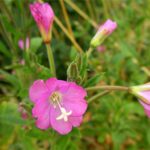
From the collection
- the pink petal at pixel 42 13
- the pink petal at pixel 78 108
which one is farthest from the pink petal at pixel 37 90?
the pink petal at pixel 42 13

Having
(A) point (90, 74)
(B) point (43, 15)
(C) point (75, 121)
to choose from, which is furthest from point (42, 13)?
(A) point (90, 74)

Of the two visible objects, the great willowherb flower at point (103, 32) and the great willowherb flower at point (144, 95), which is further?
the great willowherb flower at point (103, 32)

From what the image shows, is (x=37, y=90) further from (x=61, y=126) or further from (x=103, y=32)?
(x=103, y=32)

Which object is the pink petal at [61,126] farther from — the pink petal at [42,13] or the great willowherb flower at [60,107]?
the pink petal at [42,13]

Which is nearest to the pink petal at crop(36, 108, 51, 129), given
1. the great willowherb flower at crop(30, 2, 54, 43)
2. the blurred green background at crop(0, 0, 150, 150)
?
the blurred green background at crop(0, 0, 150, 150)

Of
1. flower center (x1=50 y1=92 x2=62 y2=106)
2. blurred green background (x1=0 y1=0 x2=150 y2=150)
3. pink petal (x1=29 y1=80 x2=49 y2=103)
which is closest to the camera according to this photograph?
pink petal (x1=29 y1=80 x2=49 y2=103)

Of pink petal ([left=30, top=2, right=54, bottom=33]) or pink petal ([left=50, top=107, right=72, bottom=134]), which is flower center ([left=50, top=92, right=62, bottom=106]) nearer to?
pink petal ([left=50, top=107, right=72, bottom=134])

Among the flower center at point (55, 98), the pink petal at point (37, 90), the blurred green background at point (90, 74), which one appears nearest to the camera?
the pink petal at point (37, 90)

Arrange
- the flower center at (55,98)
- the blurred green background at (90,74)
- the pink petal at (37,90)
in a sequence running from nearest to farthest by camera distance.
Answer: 1. the pink petal at (37,90)
2. the flower center at (55,98)
3. the blurred green background at (90,74)

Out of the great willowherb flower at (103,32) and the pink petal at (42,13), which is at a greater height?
the pink petal at (42,13)
